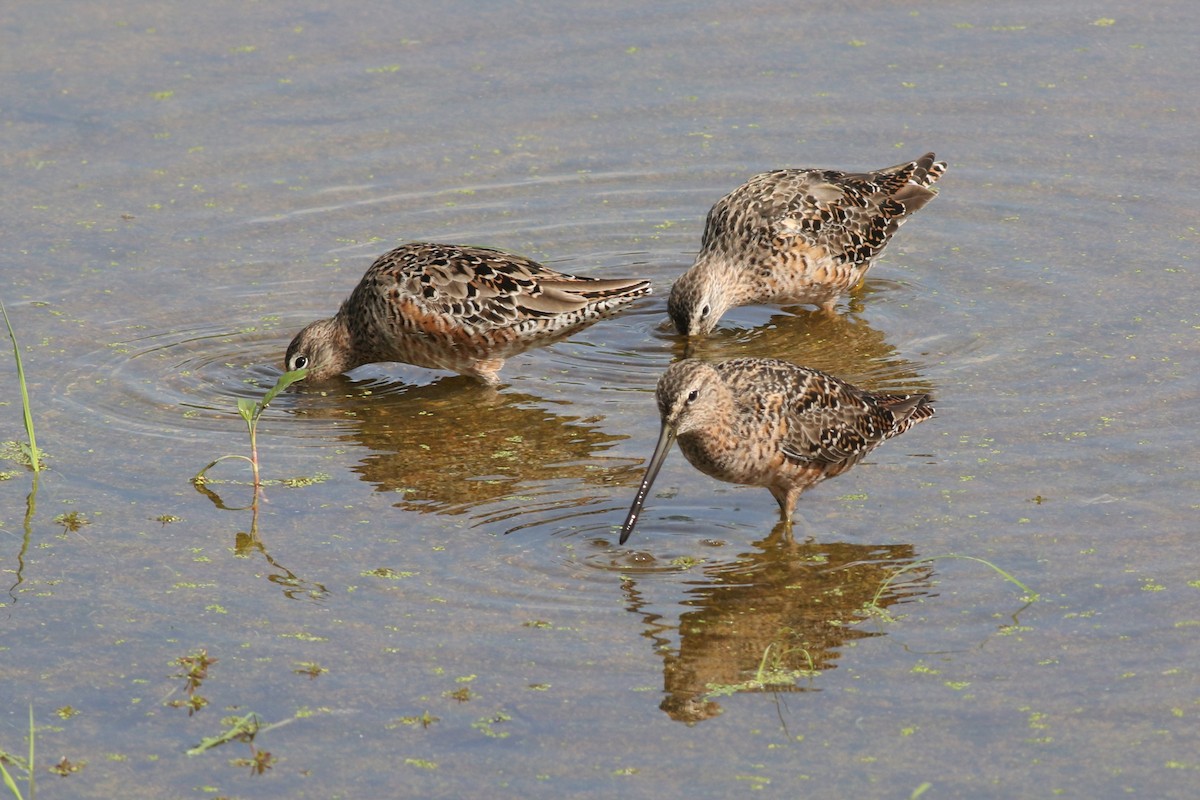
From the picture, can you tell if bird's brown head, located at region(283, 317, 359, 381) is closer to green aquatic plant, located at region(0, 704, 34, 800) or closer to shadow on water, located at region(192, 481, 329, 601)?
shadow on water, located at region(192, 481, 329, 601)

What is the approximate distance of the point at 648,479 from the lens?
694 cm

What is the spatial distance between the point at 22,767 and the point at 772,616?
260cm

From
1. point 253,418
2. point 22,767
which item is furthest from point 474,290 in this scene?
point 22,767

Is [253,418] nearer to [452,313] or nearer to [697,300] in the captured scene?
[452,313]

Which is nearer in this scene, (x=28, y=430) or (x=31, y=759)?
(x=31, y=759)

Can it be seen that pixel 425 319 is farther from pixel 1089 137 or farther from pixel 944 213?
pixel 1089 137

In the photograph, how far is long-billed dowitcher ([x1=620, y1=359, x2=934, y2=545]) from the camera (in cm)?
697

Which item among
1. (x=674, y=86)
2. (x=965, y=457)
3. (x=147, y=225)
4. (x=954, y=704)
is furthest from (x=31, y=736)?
(x=674, y=86)

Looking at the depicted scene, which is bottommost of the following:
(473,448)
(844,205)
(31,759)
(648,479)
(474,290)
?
(473,448)

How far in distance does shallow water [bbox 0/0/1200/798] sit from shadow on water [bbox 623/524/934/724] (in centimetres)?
2

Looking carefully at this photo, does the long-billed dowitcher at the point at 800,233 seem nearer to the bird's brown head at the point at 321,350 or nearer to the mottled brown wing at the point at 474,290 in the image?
the mottled brown wing at the point at 474,290

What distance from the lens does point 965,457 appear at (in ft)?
25.5

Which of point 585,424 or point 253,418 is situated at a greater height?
point 253,418

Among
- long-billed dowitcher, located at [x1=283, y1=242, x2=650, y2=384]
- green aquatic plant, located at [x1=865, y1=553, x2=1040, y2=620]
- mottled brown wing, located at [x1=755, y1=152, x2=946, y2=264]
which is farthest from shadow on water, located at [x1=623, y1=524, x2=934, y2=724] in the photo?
mottled brown wing, located at [x1=755, y1=152, x2=946, y2=264]
